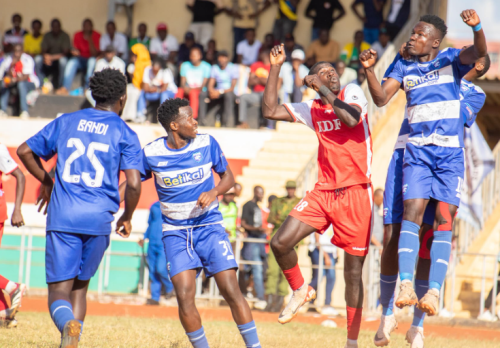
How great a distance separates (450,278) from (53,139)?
8.95 meters

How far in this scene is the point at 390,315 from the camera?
6344 millimetres

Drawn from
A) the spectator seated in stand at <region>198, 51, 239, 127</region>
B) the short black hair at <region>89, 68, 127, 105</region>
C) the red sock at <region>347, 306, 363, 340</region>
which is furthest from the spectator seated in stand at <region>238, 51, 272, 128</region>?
the short black hair at <region>89, 68, 127, 105</region>

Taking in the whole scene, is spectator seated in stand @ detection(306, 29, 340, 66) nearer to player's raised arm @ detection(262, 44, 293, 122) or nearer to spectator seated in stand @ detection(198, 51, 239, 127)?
spectator seated in stand @ detection(198, 51, 239, 127)

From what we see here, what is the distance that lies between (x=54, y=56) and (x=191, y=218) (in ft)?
42.3

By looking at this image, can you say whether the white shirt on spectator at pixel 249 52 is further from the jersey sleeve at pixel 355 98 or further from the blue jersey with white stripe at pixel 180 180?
the blue jersey with white stripe at pixel 180 180

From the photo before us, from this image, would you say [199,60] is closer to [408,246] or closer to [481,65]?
[481,65]

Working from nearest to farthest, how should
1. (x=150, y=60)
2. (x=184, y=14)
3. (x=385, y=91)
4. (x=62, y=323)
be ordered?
(x=62, y=323) → (x=385, y=91) → (x=150, y=60) → (x=184, y=14)

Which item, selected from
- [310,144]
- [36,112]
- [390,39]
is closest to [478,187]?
[310,144]

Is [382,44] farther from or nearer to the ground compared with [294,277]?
farther from the ground

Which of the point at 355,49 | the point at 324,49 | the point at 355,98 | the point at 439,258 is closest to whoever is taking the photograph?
the point at 439,258

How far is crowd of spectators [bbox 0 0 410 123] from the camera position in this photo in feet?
51.8

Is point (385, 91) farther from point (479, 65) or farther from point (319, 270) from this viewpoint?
point (319, 270)

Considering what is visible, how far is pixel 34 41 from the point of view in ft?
60.2

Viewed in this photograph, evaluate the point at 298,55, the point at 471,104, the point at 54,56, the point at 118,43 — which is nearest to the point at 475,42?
the point at 471,104
